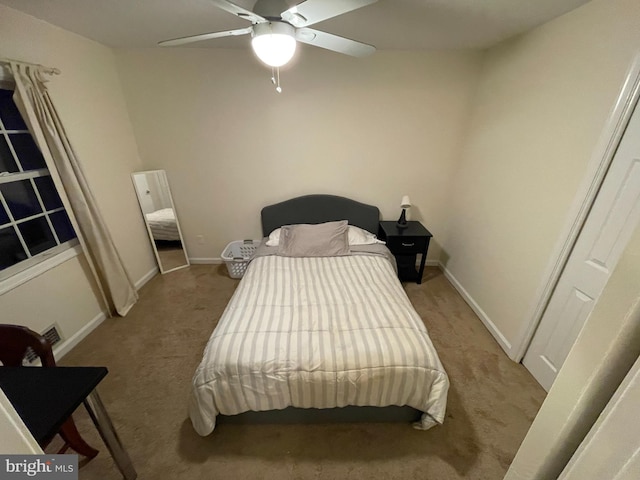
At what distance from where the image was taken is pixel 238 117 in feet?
9.21

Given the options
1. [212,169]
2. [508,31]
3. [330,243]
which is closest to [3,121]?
[212,169]

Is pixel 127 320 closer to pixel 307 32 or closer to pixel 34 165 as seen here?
pixel 34 165

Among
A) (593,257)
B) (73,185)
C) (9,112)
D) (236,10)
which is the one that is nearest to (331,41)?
(236,10)

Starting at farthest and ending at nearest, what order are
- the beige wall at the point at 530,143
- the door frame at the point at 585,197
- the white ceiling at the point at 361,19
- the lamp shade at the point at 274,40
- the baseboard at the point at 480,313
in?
the baseboard at the point at 480,313, the white ceiling at the point at 361,19, the beige wall at the point at 530,143, the door frame at the point at 585,197, the lamp shade at the point at 274,40

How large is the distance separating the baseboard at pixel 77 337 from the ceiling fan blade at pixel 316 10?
276 centimetres

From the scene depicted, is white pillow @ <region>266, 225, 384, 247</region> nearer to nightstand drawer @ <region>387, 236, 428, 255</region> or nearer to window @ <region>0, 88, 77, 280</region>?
nightstand drawer @ <region>387, 236, 428, 255</region>

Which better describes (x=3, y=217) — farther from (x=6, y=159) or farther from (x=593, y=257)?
(x=593, y=257)

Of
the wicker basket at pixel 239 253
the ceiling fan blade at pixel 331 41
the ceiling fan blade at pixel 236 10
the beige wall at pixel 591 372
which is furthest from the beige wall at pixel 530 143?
the wicker basket at pixel 239 253

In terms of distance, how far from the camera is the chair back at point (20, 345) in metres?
1.10

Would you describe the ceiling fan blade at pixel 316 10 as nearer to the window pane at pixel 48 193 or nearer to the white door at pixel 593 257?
the white door at pixel 593 257

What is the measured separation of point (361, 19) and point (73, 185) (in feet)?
8.29

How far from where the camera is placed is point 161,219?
3156mm

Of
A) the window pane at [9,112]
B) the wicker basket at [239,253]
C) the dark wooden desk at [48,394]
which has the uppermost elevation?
the window pane at [9,112]

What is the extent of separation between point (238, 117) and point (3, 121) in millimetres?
1736
